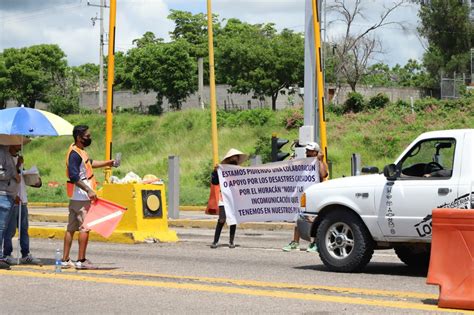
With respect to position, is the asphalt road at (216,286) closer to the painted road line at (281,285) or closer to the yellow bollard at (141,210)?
the painted road line at (281,285)

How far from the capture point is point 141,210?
57.9ft

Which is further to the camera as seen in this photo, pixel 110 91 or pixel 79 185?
pixel 110 91

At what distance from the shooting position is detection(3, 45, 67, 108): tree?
86.9 m

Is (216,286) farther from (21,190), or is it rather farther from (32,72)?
(32,72)

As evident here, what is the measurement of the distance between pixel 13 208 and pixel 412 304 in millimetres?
6127

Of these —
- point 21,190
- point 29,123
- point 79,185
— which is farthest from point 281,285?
point 21,190

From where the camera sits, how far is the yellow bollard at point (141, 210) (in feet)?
57.5

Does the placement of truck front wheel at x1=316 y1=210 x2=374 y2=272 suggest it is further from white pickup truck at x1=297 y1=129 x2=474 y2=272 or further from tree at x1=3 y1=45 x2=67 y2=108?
tree at x1=3 y1=45 x2=67 y2=108

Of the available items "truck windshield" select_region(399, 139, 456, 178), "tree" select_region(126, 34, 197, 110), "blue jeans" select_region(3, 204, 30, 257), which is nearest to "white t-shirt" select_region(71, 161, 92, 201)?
"blue jeans" select_region(3, 204, 30, 257)

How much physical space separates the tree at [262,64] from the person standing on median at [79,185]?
54739 mm

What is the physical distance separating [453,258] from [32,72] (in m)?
81.2

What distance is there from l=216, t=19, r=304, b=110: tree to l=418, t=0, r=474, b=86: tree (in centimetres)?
978

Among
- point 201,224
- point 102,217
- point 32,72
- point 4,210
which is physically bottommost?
point 201,224

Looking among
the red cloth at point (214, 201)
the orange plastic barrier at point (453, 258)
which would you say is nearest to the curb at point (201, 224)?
the red cloth at point (214, 201)
